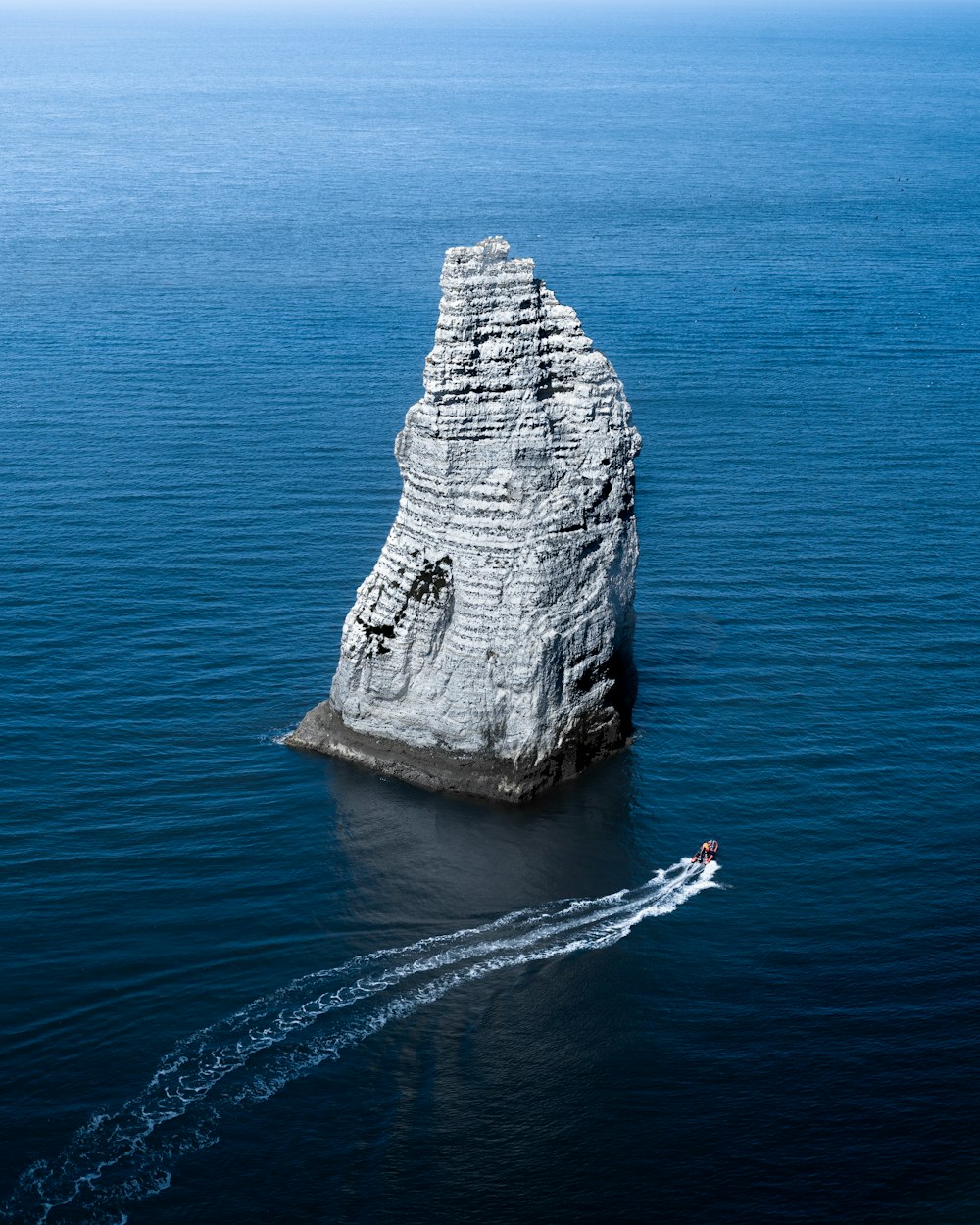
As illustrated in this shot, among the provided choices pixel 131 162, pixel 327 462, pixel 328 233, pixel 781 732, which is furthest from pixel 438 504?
pixel 131 162

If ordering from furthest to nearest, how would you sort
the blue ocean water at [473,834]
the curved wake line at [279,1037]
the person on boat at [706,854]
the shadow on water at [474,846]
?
the person on boat at [706,854] → the shadow on water at [474,846] → the blue ocean water at [473,834] → the curved wake line at [279,1037]

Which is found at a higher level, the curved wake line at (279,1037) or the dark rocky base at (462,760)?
the dark rocky base at (462,760)

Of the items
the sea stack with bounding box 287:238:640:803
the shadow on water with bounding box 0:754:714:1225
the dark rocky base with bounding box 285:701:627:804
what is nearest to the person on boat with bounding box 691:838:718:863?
the shadow on water with bounding box 0:754:714:1225

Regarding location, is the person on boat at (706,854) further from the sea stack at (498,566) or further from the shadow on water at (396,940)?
the sea stack at (498,566)

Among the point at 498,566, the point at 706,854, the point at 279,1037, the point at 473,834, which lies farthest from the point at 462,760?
the point at 279,1037

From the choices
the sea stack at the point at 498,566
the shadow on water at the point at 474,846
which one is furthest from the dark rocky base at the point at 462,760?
the shadow on water at the point at 474,846

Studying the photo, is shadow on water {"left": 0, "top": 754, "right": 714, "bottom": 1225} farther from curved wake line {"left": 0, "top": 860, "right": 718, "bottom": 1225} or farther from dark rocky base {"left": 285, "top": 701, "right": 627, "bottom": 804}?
dark rocky base {"left": 285, "top": 701, "right": 627, "bottom": 804}
